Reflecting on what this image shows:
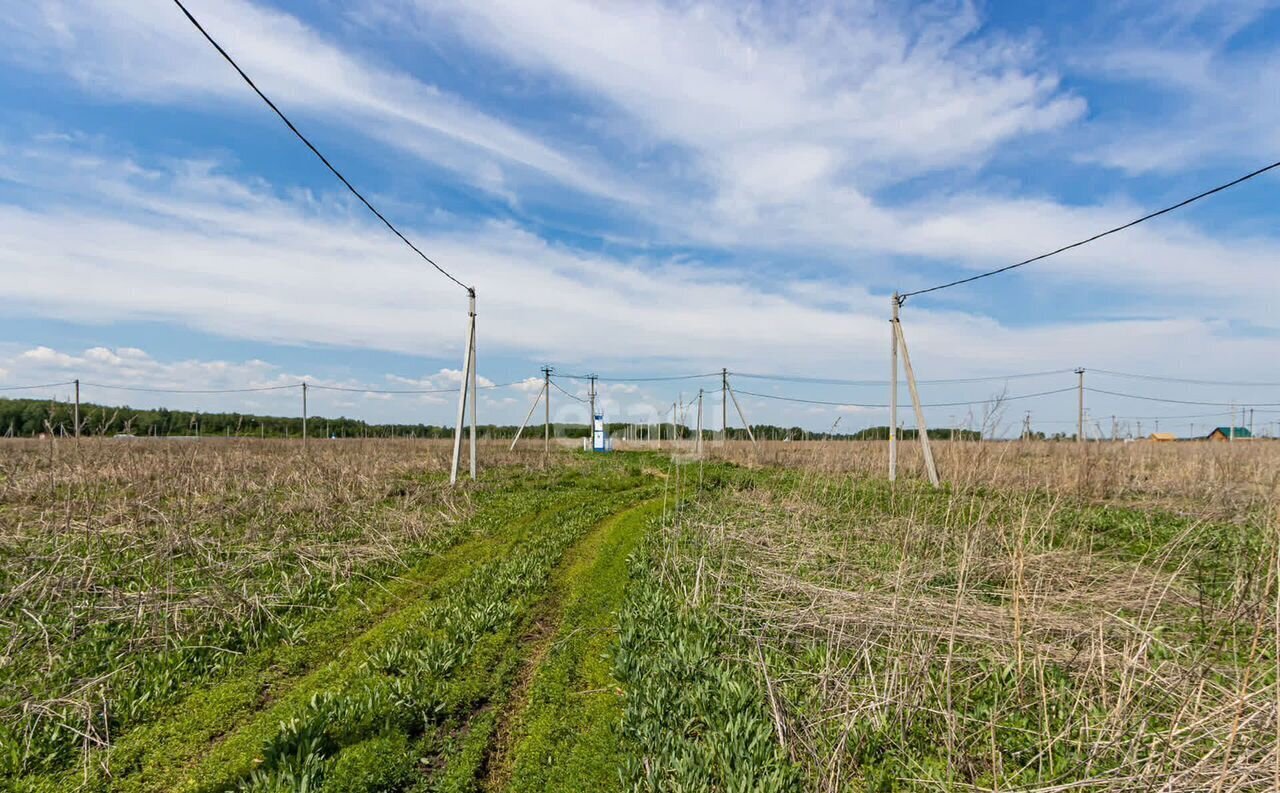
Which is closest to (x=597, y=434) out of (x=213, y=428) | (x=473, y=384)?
(x=473, y=384)

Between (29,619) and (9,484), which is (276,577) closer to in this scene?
(29,619)

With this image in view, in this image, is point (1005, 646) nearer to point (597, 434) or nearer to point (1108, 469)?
point (1108, 469)

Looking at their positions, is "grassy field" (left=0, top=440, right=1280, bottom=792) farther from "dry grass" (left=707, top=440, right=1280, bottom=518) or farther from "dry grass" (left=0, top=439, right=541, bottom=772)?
"dry grass" (left=707, top=440, right=1280, bottom=518)

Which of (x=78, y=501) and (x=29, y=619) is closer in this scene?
(x=29, y=619)

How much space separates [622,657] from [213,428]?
4969cm

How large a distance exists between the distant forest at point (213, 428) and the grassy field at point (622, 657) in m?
1.30

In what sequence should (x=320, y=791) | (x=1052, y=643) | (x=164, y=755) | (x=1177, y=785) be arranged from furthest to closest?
(x=1052, y=643) → (x=164, y=755) → (x=320, y=791) → (x=1177, y=785)

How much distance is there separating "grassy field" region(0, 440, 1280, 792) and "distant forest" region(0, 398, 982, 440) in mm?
1303

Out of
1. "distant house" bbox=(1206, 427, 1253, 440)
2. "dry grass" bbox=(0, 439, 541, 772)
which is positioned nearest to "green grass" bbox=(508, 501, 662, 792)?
"dry grass" bbox=(0, 439, 541, 772)

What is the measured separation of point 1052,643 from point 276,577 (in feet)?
24.0

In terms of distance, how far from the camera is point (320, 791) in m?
3.05

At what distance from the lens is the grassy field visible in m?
3.19

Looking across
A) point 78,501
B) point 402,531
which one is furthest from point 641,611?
point 78,501

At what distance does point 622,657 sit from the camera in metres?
4.67
